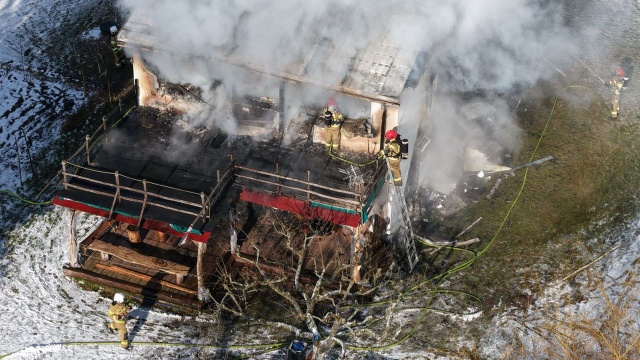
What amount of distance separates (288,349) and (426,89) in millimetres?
8352

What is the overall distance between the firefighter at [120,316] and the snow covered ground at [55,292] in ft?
0.83

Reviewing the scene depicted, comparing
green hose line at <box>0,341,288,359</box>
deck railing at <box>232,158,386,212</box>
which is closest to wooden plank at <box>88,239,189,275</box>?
green hose line at <box>0,341,288,359</box>

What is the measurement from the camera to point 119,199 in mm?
17516

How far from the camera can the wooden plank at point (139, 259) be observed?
18.4m

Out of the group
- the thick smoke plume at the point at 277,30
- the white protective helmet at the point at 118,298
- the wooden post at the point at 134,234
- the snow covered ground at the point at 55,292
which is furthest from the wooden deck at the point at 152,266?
the thick smoke plume at the point at 277,30

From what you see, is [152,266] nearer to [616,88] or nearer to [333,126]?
[333,126]

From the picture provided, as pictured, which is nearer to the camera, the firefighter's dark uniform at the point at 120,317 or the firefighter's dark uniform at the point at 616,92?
the firefighter's dark uniform at the point at 120,317

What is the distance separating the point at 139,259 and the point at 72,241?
1.75 meters

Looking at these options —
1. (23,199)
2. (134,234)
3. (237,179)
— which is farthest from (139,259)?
(23,199)

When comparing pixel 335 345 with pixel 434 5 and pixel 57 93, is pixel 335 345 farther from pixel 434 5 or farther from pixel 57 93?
pixel 57 93

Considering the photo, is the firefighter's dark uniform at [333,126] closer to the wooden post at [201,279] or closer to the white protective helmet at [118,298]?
the wooden post at [201,279]

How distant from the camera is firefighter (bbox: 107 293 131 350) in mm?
16953

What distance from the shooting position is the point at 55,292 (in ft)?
62.1

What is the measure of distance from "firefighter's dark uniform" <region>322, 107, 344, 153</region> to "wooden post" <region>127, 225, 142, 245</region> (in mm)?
5270
